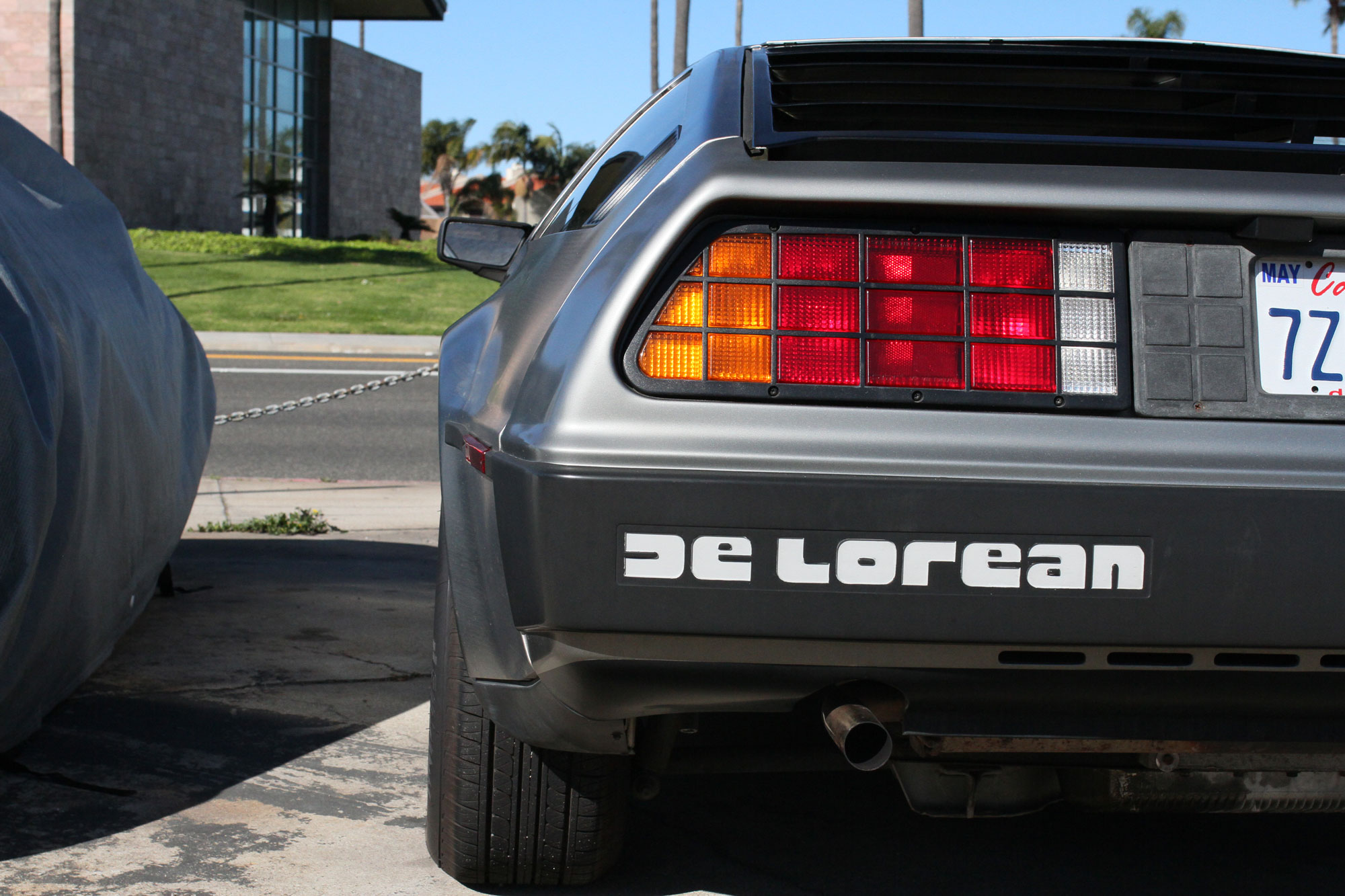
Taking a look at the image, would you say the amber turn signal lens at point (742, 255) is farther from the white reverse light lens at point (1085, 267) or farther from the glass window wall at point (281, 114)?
the glass window wall at point (281, 114)

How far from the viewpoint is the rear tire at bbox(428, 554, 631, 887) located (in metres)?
2.33

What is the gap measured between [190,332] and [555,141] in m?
62.1

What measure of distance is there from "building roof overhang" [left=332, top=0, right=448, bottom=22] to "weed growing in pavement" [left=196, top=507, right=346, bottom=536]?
122ft

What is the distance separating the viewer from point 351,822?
9.31 ft

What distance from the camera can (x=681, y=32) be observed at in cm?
2545

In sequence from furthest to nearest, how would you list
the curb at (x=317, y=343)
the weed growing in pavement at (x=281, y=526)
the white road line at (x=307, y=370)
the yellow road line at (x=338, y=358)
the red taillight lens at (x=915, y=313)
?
the curb at (x=317, y=343) → the yellow road line at (x=338, y=358) → the white road line at (x=307, y=370) → the weed growing in pavement at (x=281, y=526) → the red taillight lens at (x=915, y=313)

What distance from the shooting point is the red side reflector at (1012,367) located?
1.85m

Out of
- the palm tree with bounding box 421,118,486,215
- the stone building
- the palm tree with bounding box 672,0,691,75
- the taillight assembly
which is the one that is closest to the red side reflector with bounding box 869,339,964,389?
the taillight assembly

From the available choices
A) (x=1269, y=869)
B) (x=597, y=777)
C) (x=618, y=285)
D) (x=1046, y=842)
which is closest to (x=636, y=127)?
(x=618, y=285)

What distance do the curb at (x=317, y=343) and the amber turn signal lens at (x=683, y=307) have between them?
15548 mm

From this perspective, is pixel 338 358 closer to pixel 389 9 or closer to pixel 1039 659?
pixel 1039 659

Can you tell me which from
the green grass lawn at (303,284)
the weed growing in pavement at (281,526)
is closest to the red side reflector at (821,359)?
the weed growing in pavement at (281,526)

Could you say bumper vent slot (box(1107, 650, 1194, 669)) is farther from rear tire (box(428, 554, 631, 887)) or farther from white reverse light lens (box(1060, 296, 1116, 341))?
rear tire (box(428, 554, 631, 887))

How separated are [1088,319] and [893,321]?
0.28 m
